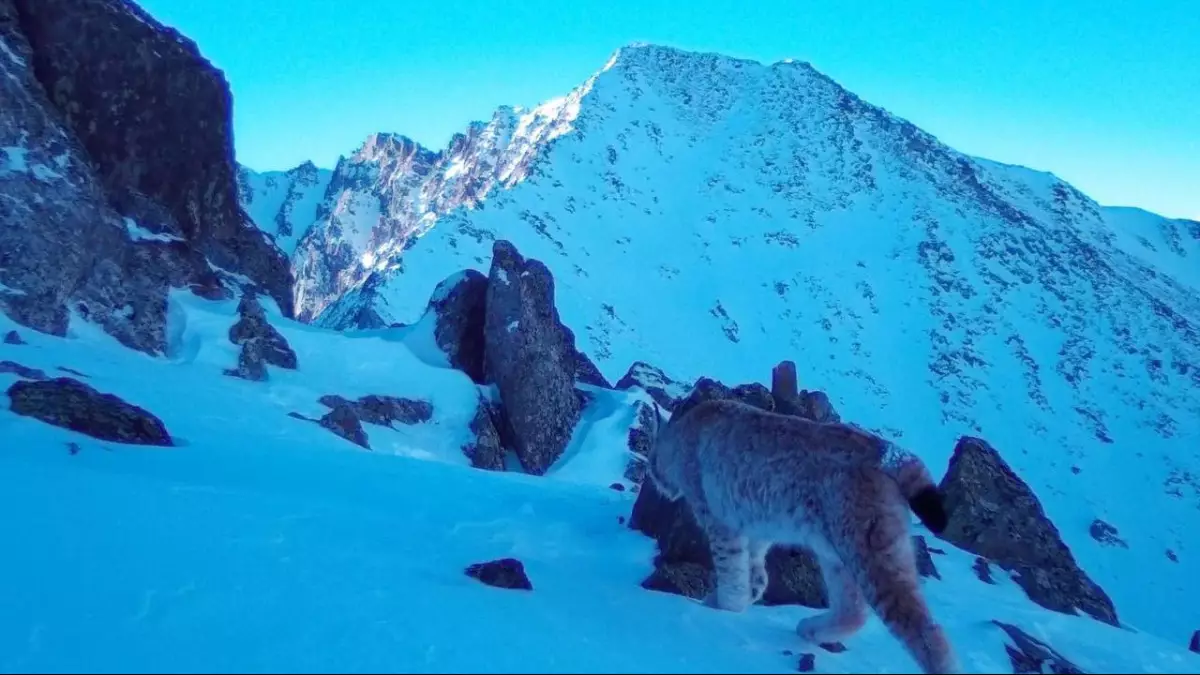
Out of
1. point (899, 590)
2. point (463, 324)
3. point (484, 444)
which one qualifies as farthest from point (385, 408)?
point (899, 590)

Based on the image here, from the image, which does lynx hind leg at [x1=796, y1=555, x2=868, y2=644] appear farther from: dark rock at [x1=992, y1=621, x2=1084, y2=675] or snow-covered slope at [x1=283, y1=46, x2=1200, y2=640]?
snow-covered slope at [x1=283, y1=46, x2=1200, y2=640]

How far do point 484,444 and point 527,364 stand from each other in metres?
3.65

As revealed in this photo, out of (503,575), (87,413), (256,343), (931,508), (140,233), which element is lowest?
(503,575)

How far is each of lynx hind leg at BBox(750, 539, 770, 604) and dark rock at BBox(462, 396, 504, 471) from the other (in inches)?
782

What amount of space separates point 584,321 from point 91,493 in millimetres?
76152

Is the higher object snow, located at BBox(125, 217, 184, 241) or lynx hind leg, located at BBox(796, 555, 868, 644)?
snow, located at BBox(125, 217, 184, 241)

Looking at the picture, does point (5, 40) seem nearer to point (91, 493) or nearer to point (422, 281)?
point (91, 493)

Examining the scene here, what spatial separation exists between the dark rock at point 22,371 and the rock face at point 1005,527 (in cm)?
1399

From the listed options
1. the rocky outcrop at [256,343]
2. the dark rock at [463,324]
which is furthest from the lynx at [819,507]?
the dark rock at [463,324]

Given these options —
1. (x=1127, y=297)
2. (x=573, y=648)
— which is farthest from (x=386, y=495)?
(x=1127, y=297)

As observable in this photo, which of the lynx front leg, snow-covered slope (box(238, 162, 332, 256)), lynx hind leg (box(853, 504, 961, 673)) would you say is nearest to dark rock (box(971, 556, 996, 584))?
the lynx front leg

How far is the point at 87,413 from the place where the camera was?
33.8 ft

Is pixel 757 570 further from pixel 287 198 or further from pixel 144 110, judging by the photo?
pixel 287 198

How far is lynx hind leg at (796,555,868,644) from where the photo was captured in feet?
19.7
